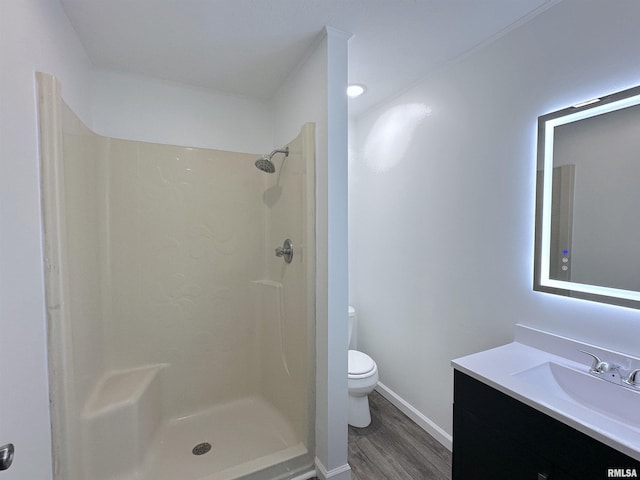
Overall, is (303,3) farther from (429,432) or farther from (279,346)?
(429,432)

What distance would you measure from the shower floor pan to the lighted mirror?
1655 mm

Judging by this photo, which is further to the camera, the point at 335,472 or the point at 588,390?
the point at 335,472

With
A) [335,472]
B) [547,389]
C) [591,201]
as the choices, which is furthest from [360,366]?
[591,201]

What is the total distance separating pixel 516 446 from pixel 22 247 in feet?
5.97

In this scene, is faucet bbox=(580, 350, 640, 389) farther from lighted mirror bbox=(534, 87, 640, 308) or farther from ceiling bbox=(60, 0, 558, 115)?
ceiling bbox=(60, 0, 558, 115)

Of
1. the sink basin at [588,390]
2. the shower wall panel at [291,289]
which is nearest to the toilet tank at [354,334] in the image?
the shower wall panel at [291,289]

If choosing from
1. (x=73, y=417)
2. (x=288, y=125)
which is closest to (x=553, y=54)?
(x=288, y=125)

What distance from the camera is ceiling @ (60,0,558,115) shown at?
4.29 feet

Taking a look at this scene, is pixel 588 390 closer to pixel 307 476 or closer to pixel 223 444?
pixel 307 476

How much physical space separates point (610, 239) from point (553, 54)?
2.81ft

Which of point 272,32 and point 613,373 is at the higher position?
point 272,32

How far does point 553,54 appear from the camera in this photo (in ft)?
4.29

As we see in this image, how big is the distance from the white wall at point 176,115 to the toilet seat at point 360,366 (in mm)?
1784

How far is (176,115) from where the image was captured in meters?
2.05
